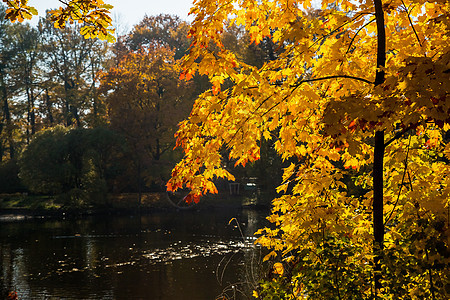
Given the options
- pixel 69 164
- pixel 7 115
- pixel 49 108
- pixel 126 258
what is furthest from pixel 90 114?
pixel 126 258

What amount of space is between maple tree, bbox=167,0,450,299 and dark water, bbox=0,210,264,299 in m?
4.86

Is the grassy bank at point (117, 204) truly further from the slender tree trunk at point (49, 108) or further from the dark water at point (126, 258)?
the slender tree trunk at point (49, 108)

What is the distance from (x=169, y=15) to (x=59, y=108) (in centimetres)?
1507

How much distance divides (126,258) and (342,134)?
13502 mm

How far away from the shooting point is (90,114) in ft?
120

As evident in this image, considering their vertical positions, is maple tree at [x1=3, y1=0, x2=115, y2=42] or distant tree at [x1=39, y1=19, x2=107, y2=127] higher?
distant tree at [x1=39, y1=19, x2=107, y2=127]

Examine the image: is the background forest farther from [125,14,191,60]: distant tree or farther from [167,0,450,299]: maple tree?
[167,0,450,299]: maple tree

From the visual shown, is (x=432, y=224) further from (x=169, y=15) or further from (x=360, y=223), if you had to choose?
(x=169, y=15)

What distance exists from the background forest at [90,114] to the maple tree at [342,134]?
21002 millimetres

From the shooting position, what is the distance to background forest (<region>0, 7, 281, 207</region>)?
28.0 meters

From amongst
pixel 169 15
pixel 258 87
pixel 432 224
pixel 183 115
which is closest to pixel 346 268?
pixel 432 224

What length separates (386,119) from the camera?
3.02m

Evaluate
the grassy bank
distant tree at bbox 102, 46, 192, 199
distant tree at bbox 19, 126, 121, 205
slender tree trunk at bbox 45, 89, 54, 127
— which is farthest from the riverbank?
slender tree trunk at bbox 45, 89, 54, 127

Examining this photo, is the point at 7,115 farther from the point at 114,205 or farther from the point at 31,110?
the point at 114,205
